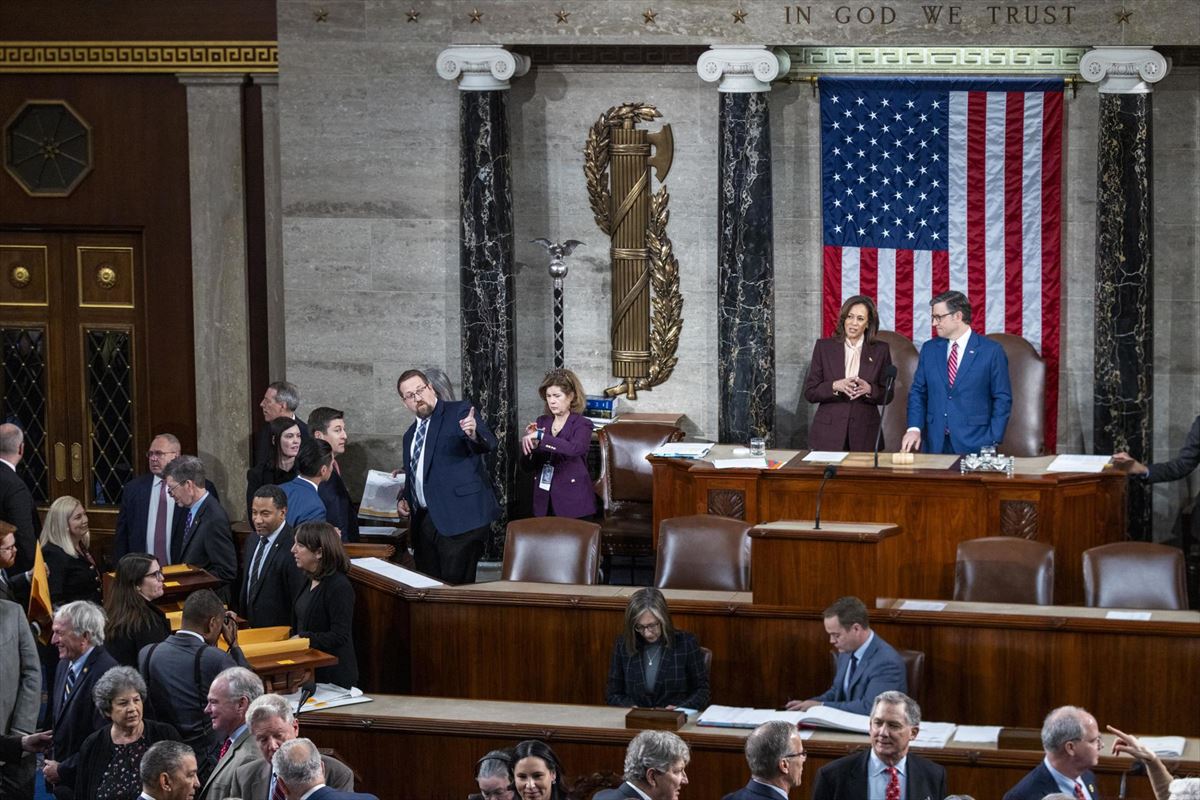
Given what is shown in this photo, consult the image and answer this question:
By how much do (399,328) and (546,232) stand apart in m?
1.25

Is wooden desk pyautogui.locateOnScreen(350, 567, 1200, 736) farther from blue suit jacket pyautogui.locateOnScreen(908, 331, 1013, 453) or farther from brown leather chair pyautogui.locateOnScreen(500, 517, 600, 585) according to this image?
blue suit jacket pyautogui.locateOnScreen(908, 331, 1013, 453)

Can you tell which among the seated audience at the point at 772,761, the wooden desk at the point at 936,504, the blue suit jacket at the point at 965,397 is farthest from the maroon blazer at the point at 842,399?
the seated audience at the point at 772,761

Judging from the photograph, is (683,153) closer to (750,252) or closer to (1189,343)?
(750,252)

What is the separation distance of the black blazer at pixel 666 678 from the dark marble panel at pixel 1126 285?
4.75 meters

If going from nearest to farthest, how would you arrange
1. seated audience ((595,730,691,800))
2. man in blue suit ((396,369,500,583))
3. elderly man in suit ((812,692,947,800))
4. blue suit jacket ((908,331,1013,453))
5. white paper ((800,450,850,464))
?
seated audience ((595,730,691,800)) < elderly man in suit ((812,692,947,800)) < man in blue suit ((396,369,500,583)) < white paper ((800,450,850,464)) < blue suit jacket ((908,331,1013,453))

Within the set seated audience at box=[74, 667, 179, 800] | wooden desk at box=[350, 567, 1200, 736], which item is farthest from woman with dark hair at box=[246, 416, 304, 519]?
seated audience at box=[74, 667, 179, 800]

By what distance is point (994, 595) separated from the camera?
8.91 meters

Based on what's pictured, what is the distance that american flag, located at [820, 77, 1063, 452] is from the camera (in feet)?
40.1

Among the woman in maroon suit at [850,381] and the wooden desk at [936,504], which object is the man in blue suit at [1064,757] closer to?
the wooden desk at [936,504]

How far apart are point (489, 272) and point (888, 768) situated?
244 inches

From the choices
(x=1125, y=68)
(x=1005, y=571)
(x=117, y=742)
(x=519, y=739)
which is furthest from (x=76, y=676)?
(x=1125, y=68)

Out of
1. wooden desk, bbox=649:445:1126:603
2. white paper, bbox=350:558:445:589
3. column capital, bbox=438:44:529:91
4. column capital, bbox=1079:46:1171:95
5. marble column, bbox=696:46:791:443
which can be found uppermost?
column capital, bbox=438:44:529:91

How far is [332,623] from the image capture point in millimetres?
8328

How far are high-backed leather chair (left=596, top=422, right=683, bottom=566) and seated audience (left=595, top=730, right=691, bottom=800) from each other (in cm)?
483
